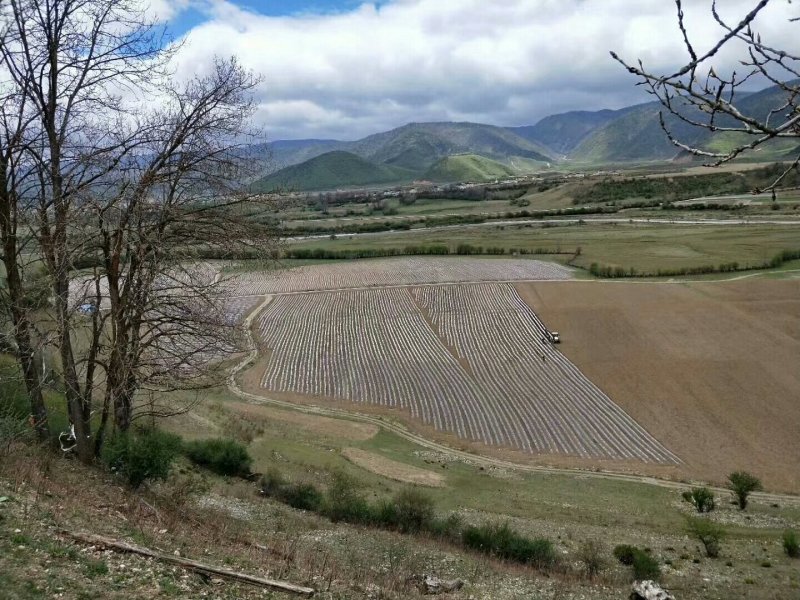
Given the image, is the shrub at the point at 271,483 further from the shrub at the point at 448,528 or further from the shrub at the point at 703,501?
the shrub at the point at 703,501

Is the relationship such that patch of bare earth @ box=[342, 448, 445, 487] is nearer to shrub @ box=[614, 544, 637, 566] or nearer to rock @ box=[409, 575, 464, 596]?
shrub @ box=[614, 544, 637, 566]

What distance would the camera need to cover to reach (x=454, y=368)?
38000 mm

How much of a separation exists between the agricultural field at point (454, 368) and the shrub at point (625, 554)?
33.4 feet

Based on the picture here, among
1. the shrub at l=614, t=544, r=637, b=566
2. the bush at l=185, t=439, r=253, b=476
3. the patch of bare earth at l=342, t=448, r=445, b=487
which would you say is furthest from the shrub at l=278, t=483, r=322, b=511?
the shrub at l=614, t=544, r=637, b=566

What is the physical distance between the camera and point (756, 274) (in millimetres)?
56969

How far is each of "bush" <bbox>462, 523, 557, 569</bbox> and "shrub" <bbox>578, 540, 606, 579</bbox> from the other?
2.71ft

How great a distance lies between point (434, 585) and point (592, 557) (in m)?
6.44

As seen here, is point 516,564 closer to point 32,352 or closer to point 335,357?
point 32,352

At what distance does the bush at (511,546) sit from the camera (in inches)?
627

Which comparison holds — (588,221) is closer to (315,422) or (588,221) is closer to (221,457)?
(315,422)

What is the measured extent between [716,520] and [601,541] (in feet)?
17.7

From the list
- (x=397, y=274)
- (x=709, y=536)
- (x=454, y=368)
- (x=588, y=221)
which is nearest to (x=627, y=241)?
(x=588, y=221)

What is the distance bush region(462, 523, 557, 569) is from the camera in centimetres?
1594

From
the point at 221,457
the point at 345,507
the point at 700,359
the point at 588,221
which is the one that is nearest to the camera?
the point at 345,507
